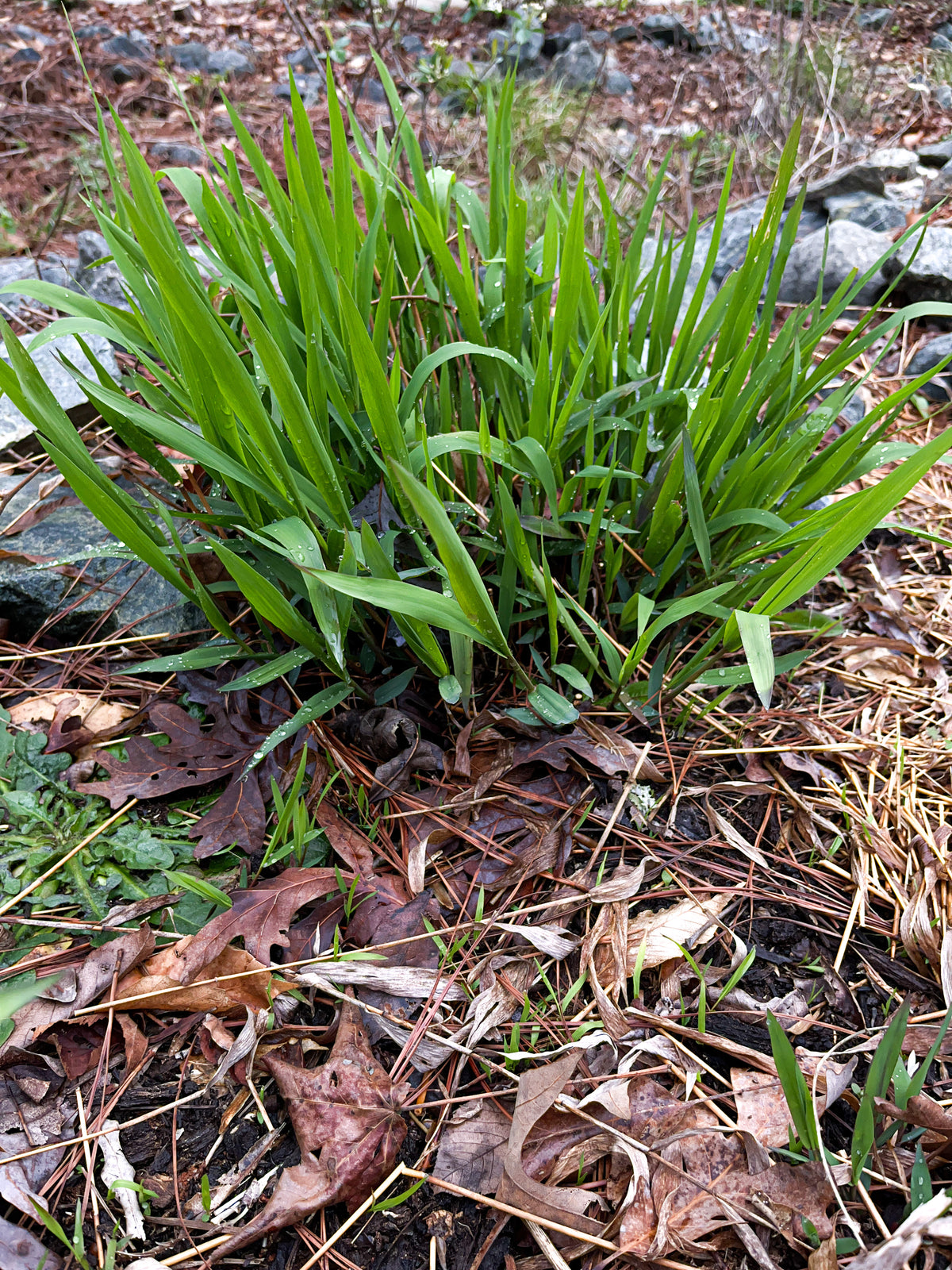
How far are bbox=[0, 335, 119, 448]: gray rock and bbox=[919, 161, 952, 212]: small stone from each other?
7.36 ft

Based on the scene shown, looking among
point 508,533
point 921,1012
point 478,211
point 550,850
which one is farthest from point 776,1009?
point 478,211

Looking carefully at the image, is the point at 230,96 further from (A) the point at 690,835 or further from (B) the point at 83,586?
(A) the point at 690,835

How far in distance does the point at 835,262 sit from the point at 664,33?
10.4 feet

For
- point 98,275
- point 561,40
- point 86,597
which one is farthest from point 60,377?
point 561,40

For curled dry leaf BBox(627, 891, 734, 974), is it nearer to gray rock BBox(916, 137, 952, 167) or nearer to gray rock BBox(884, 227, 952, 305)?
gray rock BBox(884, 227, 952, 305)

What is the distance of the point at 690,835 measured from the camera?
994mm

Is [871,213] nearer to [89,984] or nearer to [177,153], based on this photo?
[177,153]

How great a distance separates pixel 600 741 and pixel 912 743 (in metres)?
0.45

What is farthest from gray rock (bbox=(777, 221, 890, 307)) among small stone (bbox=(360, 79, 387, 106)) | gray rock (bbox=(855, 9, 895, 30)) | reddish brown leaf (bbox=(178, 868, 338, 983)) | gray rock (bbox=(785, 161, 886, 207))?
gray rock (bbox=(855, 9, 895, 30))

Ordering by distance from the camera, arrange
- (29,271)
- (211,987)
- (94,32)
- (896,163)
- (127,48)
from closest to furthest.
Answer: (211,987) < (29,271) < (896,163) < (127,48) < (94,32)

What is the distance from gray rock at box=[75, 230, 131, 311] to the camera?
73.8 inches

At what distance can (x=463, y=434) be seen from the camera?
3.17 ft

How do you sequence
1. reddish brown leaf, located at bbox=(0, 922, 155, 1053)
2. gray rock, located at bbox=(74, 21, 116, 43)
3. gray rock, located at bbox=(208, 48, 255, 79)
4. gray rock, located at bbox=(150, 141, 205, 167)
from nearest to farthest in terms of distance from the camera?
1. reddish brown leaf, located at bbox=(0, 922, 155, 1053)
2. gray rock, located at bbox=(150, 141, 205, 167)
3. gray rock, located at bbox=(208, 48, 255, 79)
4. gray rock, located at bbox=(74, 21, 116, 43)

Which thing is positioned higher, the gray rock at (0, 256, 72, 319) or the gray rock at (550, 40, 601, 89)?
the gray rock at (550, 40, 601, 89)
